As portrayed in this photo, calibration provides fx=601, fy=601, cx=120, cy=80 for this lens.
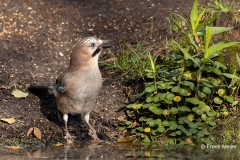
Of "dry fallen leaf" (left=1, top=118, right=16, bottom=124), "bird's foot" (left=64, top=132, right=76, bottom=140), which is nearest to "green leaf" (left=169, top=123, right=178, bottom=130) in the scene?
"bird's foot" (left=64, top=132, right=76, bottom=140)

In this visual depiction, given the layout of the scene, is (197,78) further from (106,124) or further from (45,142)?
(45,142)

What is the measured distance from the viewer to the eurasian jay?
7.55 meters

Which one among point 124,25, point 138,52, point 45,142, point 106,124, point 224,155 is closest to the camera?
point 224,155

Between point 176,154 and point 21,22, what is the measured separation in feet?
13.8

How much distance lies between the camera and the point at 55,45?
9.39 meters

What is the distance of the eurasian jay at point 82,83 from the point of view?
24.8ft

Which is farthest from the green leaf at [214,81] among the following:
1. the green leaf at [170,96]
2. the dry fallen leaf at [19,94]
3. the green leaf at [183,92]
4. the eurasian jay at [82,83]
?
the dry fallen leaf at [19,94]

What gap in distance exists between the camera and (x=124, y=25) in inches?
379

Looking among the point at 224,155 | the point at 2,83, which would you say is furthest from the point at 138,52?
the point at 224,155

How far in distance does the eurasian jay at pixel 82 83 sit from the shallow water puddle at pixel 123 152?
1.68 ft

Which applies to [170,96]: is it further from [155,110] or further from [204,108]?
[204,108]

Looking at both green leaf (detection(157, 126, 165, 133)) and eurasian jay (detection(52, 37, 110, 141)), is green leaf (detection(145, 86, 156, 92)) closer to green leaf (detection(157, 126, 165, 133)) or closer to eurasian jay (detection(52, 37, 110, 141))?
green leaf (detection(157, 126, 165, 133))

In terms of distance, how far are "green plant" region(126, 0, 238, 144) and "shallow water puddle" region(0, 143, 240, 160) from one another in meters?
0.30

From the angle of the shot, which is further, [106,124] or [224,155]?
[106,124]
